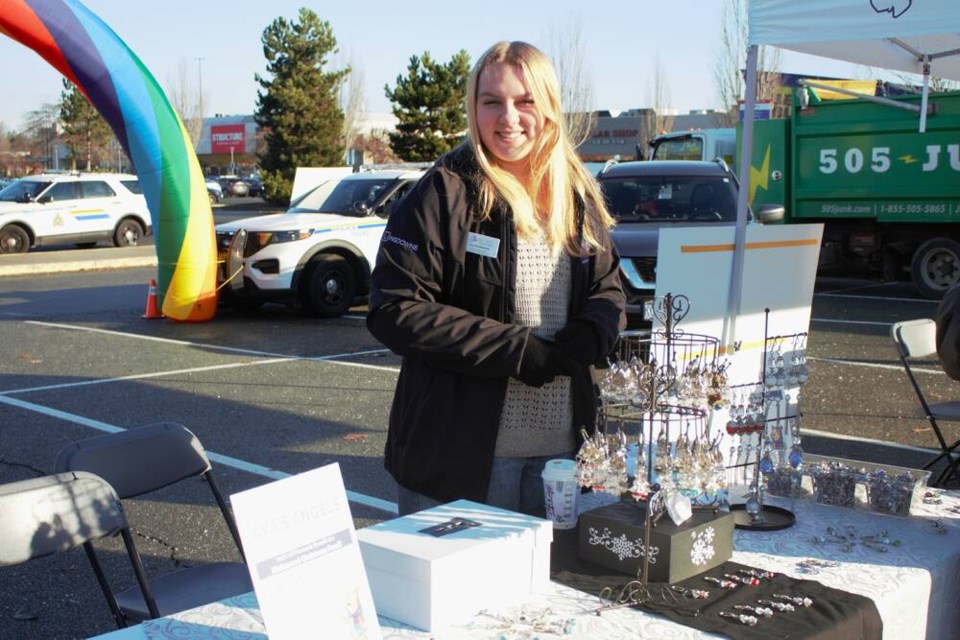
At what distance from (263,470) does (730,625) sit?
14.9 feet

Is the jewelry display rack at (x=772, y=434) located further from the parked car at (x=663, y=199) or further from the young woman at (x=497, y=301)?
the parked car at (x=663, y=199)

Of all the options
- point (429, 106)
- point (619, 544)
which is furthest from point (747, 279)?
point (429, 106)

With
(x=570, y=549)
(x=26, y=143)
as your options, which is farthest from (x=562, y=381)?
(x=26, y=143)

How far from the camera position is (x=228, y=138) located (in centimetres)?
8425

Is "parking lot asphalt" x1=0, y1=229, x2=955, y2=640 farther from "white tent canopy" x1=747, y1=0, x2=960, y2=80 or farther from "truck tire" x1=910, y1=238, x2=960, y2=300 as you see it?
"white tent canopy" x1=747, y1=0, x2=960, y2=80

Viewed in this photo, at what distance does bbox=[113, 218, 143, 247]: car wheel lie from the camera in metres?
25.4

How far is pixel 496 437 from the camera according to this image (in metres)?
2.78

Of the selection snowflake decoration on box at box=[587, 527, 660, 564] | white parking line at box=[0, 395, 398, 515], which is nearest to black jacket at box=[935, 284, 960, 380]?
snowflake decoration on box at box=[587, 527, 660, 564]

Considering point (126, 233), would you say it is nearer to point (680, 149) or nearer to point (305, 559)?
point (680, 149)

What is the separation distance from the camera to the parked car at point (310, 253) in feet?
41.3

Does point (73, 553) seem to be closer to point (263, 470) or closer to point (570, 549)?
point (263, 470)

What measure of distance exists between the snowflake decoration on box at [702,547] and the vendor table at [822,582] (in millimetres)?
165

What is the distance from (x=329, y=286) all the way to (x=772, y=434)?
10395mm

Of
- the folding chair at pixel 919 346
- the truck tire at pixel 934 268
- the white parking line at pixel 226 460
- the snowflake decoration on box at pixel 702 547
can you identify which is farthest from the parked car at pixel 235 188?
the snowflake decoration on box at pixel 702 547
